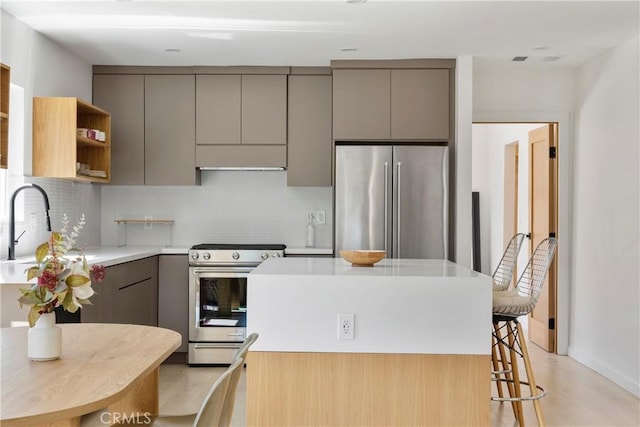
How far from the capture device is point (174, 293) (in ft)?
16.3

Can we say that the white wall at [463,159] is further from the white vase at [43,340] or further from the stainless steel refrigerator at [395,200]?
the white vase at [43,340]

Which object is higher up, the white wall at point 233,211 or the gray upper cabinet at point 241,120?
the gray upper cabinet at point 241,120

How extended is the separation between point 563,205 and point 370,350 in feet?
10.9

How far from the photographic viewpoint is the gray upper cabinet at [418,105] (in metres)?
4.90

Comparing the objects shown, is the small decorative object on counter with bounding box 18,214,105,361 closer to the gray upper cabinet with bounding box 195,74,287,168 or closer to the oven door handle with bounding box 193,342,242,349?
the oven door handle with bounding box 193,342,242,349

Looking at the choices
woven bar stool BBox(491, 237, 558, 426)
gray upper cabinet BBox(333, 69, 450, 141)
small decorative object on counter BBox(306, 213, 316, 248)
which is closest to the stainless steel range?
small decorative object on counter BBox(306, 213, 316, 248)

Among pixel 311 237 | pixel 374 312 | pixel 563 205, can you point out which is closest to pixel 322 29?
pixel 311 237

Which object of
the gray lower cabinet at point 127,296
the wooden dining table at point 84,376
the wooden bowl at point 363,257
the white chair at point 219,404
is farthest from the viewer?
the gray lower cabinet at point 127,296

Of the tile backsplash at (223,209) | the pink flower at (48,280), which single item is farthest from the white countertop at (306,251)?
the pink flower at (48,280)

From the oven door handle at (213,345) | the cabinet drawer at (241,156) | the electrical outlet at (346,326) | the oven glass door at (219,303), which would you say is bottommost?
the oven door handle at (213,345)

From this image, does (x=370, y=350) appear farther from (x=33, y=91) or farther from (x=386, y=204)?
(x=33, y=91)

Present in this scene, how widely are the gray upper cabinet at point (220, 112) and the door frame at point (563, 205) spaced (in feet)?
6.78

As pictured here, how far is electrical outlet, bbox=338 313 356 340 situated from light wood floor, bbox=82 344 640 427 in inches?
44.7

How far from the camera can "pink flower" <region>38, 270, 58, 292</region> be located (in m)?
1.70
